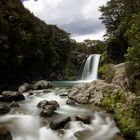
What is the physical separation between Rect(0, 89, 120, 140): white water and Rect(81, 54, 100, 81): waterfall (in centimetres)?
2412

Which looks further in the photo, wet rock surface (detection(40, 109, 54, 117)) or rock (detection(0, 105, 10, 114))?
rock (detection(0, 105, 10, 114))

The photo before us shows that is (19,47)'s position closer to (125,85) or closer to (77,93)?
(77,93)

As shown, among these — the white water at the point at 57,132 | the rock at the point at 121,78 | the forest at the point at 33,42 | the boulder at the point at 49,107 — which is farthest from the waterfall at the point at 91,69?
the boulder at the point at 49,107

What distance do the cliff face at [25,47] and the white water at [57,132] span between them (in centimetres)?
1511

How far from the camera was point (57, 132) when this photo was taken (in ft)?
50.7

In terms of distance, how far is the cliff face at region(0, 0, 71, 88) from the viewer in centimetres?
3600

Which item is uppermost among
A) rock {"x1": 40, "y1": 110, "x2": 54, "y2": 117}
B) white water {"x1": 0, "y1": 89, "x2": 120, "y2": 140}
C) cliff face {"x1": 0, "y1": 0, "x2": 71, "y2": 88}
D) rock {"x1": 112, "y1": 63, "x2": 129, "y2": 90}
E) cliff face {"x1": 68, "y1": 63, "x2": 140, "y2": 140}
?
cliff face {"x1": 0, "y1": 0, "x2": 71, "y2": 88}

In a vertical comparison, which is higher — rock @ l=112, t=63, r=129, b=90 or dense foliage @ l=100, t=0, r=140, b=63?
dense foliage @ l=100, t=0, r=140, b=63

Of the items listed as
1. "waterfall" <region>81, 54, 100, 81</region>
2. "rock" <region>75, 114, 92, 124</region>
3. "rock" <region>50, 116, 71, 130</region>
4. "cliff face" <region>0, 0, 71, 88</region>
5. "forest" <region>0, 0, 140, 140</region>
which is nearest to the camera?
"rock" <region>50, 116, 71, 130</region>

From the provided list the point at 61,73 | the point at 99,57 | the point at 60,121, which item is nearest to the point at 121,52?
the point at 99,57

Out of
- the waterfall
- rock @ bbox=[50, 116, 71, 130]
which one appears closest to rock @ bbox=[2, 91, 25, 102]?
rock @ bbox=[50, 116, 71, 130]

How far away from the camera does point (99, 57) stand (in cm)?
4650

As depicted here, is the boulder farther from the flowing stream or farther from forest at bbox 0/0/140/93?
forest at bbox 0/0/140/93

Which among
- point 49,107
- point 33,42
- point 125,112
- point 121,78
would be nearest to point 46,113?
point 49,107
